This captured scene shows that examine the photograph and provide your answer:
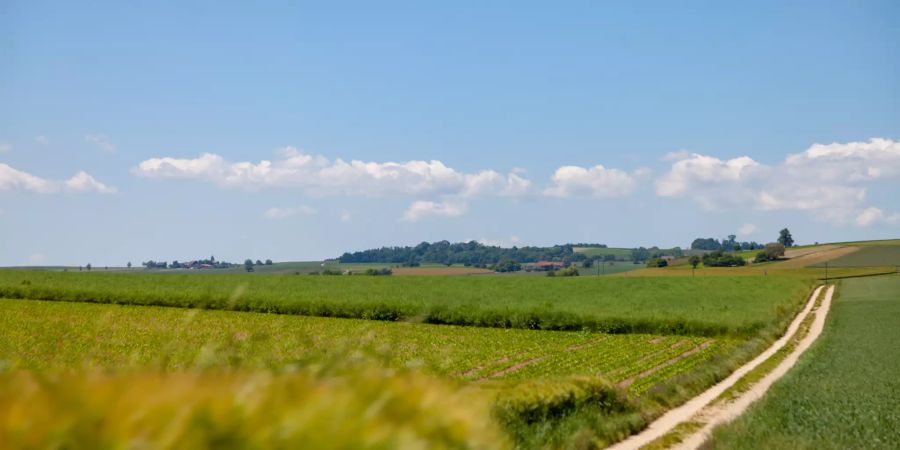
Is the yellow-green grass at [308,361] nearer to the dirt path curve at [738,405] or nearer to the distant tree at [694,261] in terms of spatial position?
the dirt path curve at [738,405]

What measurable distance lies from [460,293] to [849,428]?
5094cm

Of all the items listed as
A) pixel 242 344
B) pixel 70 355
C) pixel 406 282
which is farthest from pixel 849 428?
pixel 406 282

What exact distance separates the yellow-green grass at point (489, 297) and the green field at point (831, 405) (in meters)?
11.9

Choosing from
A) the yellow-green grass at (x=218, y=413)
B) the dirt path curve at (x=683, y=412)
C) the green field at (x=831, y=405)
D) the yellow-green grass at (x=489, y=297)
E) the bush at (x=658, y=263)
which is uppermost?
the bush at (x=658, y=263)

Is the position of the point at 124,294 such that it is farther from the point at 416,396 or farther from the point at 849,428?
the point at 416,396

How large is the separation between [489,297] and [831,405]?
4481cm

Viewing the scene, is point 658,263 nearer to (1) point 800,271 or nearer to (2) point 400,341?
(1) point 800,271

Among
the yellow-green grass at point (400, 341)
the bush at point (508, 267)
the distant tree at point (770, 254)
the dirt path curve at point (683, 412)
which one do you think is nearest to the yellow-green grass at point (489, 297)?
the yellow-green grass at point (400, 341)

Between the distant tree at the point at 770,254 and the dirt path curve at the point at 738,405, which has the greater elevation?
the distant tree at the point at 770,254

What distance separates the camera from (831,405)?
16.9 m

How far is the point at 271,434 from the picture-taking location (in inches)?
111

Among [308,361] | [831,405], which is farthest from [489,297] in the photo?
[308,361]

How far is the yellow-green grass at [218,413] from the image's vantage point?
2627 millimetres

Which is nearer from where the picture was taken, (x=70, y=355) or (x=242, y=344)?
(x=242, y=344)
